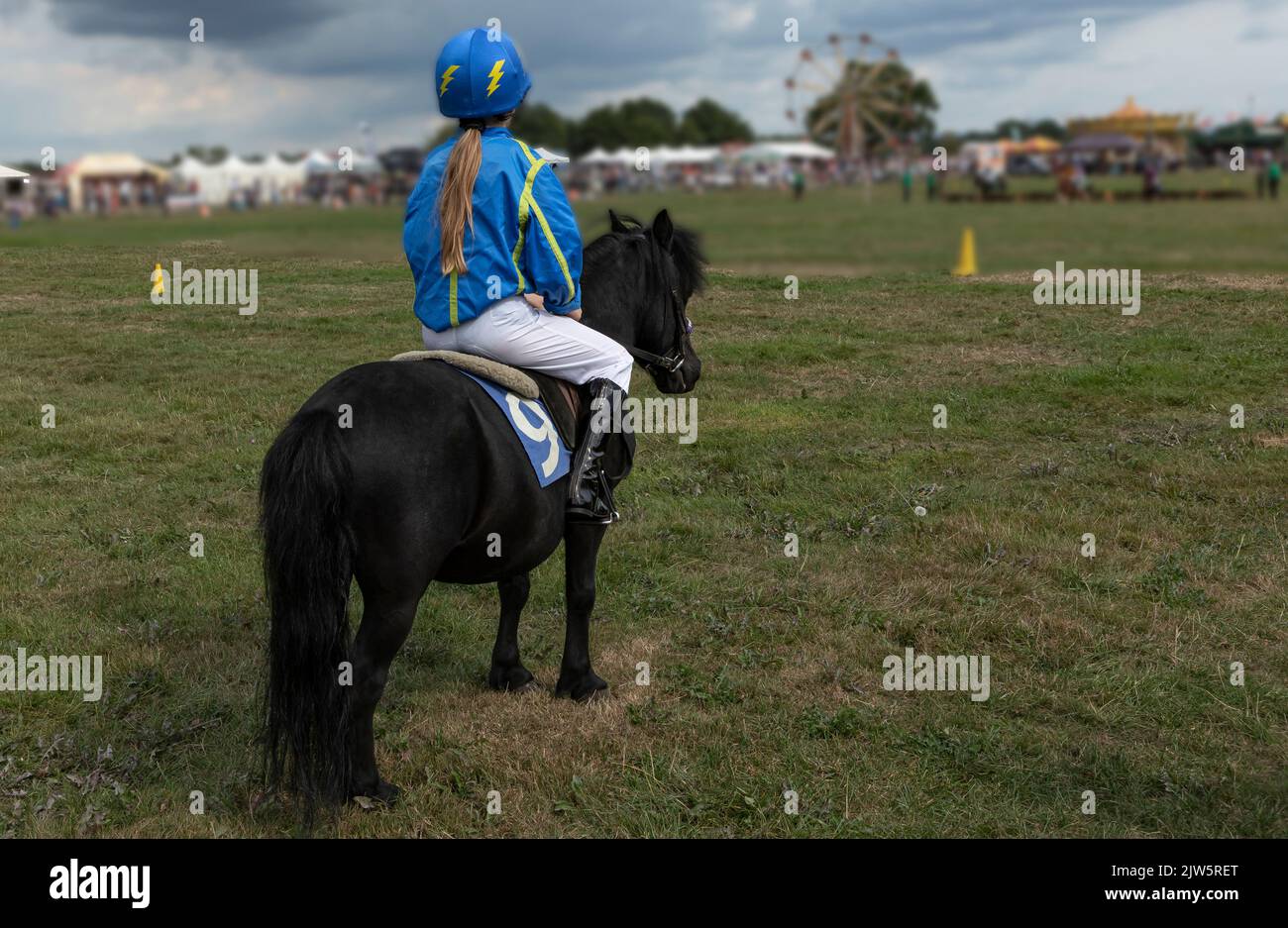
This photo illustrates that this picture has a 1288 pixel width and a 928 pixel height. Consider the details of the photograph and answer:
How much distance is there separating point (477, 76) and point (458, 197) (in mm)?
602

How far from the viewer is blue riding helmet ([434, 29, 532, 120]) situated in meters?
5.41

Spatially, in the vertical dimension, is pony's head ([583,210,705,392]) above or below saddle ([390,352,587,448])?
above

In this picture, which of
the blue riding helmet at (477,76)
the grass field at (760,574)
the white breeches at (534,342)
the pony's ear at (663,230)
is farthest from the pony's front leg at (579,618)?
the blue riding helmet at (477,76)

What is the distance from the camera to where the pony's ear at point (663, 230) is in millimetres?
6570

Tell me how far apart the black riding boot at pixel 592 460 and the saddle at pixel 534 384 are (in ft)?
0.25

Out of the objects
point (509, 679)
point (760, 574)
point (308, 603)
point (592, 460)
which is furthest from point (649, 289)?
point (308, 603)

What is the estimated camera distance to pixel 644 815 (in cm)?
522

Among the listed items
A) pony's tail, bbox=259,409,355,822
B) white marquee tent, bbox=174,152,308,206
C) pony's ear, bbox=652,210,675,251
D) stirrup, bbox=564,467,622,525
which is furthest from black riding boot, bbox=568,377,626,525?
white marquee tent, bbox=174,152,308,206

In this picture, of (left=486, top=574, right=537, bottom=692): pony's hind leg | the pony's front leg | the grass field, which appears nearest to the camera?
the grass field

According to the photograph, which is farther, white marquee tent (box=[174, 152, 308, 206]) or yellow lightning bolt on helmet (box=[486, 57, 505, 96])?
white marquee tent (box=[174, 152, 308, 206])

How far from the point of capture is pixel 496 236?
541 centimetres

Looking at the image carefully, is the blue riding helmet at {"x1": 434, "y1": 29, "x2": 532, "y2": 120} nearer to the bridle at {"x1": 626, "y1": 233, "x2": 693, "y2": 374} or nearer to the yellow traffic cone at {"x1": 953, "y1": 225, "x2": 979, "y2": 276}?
the bridle at {"x1": 626, "y1": 233, "x2": 693, "y2": 374}

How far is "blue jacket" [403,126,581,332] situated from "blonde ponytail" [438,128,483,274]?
5 centimetres

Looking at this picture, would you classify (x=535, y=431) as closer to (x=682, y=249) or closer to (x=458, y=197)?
(x=458, y=197)
